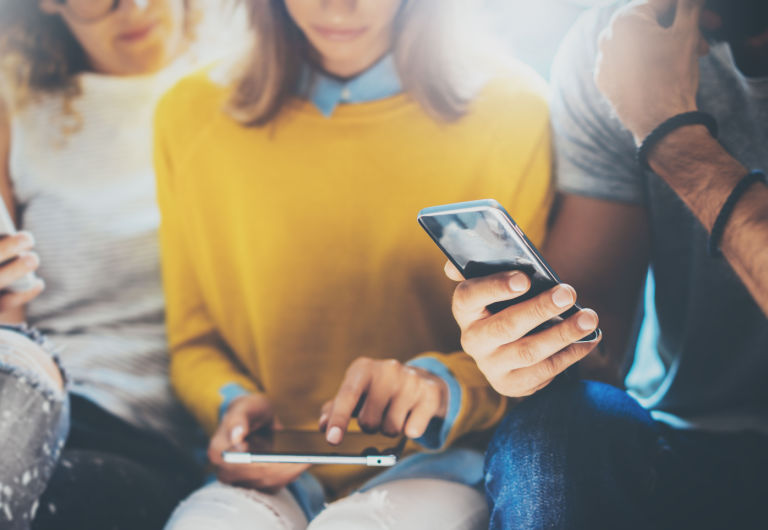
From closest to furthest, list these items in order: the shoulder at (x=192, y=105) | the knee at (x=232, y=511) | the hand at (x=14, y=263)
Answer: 1. the knee at (x=232, y=511)
2. the hand at (x=14, y=263)
3. the shoulder at (x=192, y=105)

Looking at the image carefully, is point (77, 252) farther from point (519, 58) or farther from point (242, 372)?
point (519, 58)

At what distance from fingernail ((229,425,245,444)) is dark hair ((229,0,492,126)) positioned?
0.34m

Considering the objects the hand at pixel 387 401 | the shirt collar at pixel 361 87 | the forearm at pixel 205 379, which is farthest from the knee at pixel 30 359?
the shirt collar at pixel 361 87

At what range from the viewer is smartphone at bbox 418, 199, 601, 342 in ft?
1.63

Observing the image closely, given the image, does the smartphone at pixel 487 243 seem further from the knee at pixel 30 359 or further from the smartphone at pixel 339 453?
the knee at pixel 30 359

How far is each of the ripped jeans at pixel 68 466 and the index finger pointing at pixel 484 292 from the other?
0.39m

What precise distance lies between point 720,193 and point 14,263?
0.69 metres

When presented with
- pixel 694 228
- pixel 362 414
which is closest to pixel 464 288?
pixel 362 414

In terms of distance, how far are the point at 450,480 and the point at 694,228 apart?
0.35 metres

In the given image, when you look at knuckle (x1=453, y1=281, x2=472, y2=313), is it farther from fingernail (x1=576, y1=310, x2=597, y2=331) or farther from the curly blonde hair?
the curly blonde hair

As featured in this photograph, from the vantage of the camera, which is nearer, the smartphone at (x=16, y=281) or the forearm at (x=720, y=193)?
the forearm at (x=720, y=193)

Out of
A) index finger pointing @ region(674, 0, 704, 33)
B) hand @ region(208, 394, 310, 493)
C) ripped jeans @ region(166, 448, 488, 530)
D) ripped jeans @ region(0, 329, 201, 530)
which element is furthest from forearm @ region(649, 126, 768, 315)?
ripped jeans @ region(0, 329, 201, 530)

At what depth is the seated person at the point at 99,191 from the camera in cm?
82

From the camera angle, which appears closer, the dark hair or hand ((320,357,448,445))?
hand ((320,357,448,445))
